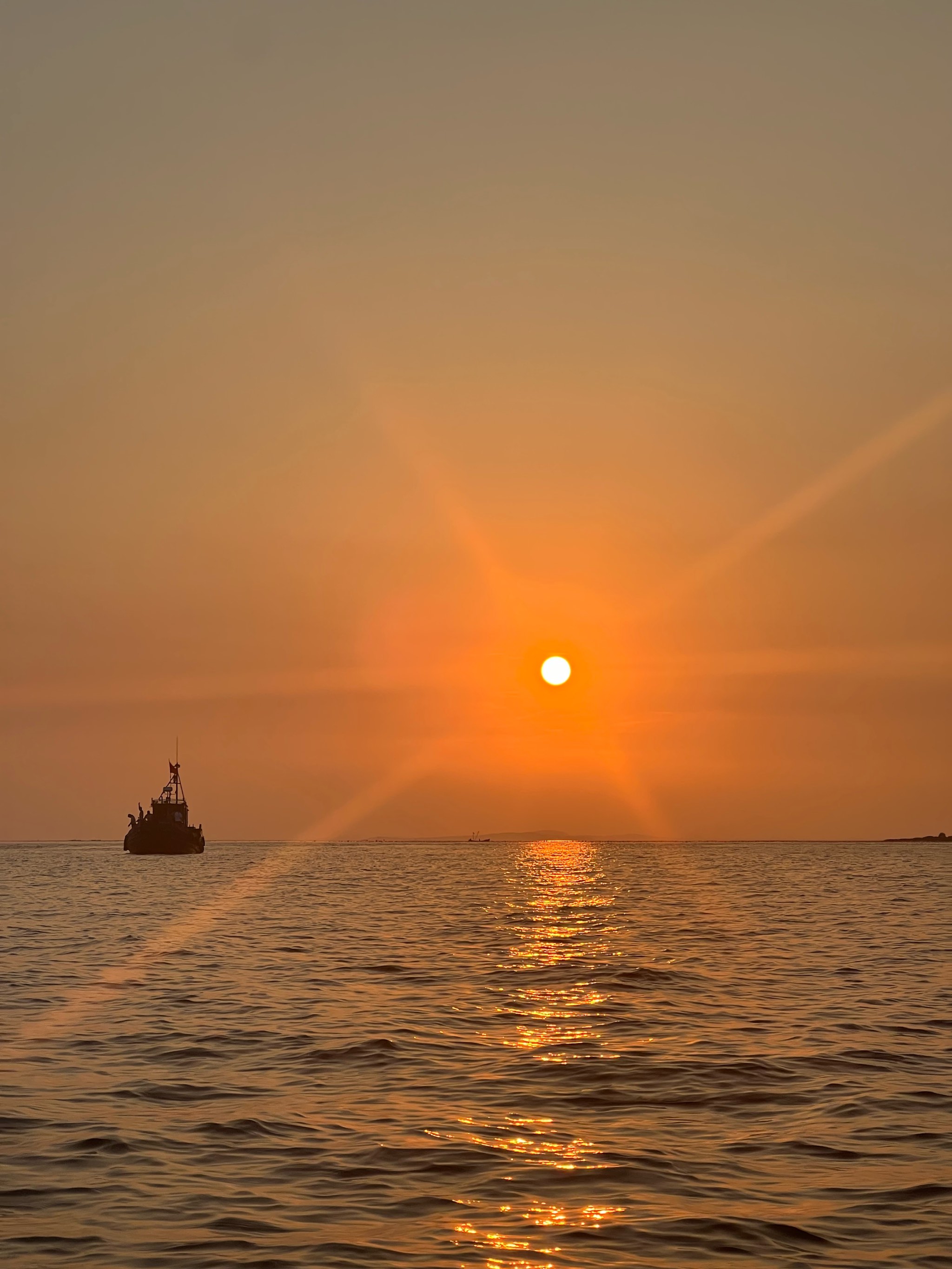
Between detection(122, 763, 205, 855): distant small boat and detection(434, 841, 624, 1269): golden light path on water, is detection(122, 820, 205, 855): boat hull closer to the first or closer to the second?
detection(122, 763, 205, 855): distant small boat

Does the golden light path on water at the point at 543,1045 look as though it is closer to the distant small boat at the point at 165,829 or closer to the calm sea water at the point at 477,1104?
the calm sea water at the point at 477,1104

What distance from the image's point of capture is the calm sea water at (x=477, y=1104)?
11031 mm

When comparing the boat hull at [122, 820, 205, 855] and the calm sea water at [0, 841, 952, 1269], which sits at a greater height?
the boat hull at [122, 820, 205, 855]

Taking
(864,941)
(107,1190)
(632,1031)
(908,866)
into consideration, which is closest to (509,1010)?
(632,1031)

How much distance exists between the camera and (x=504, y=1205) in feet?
38.7

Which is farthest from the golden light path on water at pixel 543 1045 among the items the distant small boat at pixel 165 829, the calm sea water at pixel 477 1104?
the distant small boat at pixel 165 829

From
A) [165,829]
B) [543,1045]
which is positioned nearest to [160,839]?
[165,829]

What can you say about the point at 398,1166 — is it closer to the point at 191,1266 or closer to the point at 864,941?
the point at 191,1266

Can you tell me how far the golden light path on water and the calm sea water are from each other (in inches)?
2.2

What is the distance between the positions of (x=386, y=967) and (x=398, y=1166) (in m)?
20.1

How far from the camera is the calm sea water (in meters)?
11.0

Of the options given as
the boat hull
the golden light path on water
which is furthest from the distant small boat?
the golden light path on water

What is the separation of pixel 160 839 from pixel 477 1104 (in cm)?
16133

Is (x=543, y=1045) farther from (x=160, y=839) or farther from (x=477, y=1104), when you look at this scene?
(x=160, y=839)
